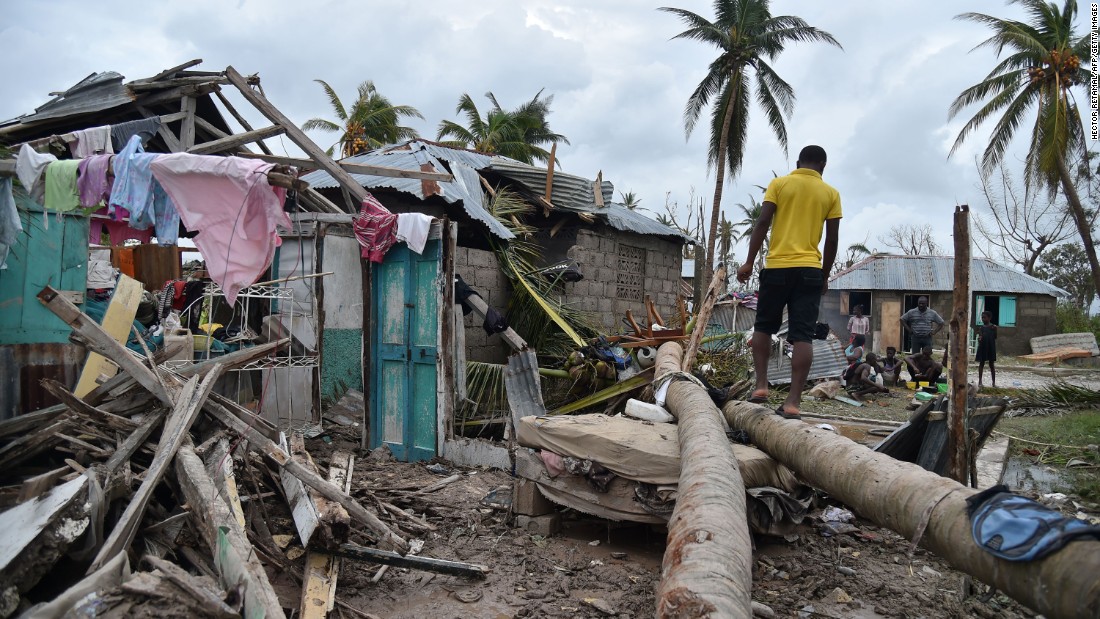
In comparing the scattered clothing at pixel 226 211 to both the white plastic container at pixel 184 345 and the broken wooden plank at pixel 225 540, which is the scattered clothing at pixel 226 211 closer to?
the white plastic container at pixel 184 345

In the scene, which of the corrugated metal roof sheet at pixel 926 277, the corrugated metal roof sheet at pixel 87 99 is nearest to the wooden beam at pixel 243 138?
the corrugated metal roof sheet at pixel 87 99

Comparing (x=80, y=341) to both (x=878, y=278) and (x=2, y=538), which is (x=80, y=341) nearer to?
(x=2, y=538)

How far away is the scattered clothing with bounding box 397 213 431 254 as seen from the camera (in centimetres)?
659

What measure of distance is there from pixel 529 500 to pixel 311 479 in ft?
4.80

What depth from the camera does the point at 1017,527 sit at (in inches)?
80.2

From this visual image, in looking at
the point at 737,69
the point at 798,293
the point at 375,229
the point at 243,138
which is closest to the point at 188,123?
the point at 243,138

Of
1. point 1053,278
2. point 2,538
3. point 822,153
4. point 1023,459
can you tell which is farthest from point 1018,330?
point 2,538

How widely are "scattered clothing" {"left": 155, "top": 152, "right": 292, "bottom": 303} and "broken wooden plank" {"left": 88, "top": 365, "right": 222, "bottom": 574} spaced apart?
3.30 ft

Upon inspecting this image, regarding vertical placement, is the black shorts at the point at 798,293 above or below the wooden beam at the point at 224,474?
above

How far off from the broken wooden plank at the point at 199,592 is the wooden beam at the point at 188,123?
653 centimetres

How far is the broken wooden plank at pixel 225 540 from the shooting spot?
8.71 ft

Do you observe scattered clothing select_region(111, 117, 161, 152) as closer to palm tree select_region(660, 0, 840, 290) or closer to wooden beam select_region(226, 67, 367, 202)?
wooden beam select_region(226, 67, 367, 202)

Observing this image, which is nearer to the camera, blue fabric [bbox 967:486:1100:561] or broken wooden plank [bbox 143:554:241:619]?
blue fabric [bbox 967:486:1100:561]

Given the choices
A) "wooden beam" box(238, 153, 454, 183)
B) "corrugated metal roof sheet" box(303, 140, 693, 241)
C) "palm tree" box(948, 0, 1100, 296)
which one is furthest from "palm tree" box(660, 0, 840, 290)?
"wooden beam" box(238, 153, 454, 183)
